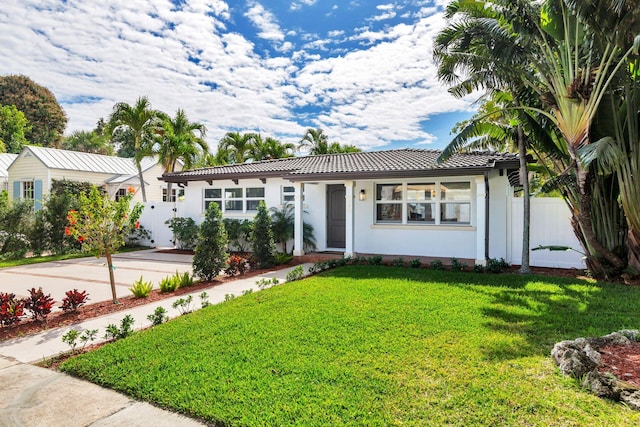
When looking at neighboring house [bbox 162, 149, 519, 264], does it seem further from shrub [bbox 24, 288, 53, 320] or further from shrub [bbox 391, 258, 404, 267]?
shrub [bbox 24, 288, 53, 320]

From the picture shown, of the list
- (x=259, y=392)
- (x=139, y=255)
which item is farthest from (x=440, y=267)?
(x=139, y=255)

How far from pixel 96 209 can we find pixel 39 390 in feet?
12.8

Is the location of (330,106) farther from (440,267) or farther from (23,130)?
(23,130)

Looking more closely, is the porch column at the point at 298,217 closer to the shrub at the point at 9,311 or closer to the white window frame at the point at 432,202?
the white window frame at the point at 432,202

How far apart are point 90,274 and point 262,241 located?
494 cm

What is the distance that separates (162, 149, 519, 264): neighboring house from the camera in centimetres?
1093

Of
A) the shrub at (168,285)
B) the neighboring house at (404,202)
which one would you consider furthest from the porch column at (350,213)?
the shrub at (168,285)

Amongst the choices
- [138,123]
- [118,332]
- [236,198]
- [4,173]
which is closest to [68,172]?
[138,123]

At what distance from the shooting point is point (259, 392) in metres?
3.54

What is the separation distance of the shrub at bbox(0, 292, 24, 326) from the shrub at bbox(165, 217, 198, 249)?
8.83m

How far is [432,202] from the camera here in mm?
11922

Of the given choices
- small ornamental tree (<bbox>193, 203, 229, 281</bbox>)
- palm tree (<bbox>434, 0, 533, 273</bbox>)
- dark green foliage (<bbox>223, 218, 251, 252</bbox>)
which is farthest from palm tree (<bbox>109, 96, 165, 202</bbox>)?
palm tree (<bbox>434, 0, 533, 273</bbox>)

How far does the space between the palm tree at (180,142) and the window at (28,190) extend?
320 inches

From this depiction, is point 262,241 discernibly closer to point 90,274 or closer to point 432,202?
point 90,274
